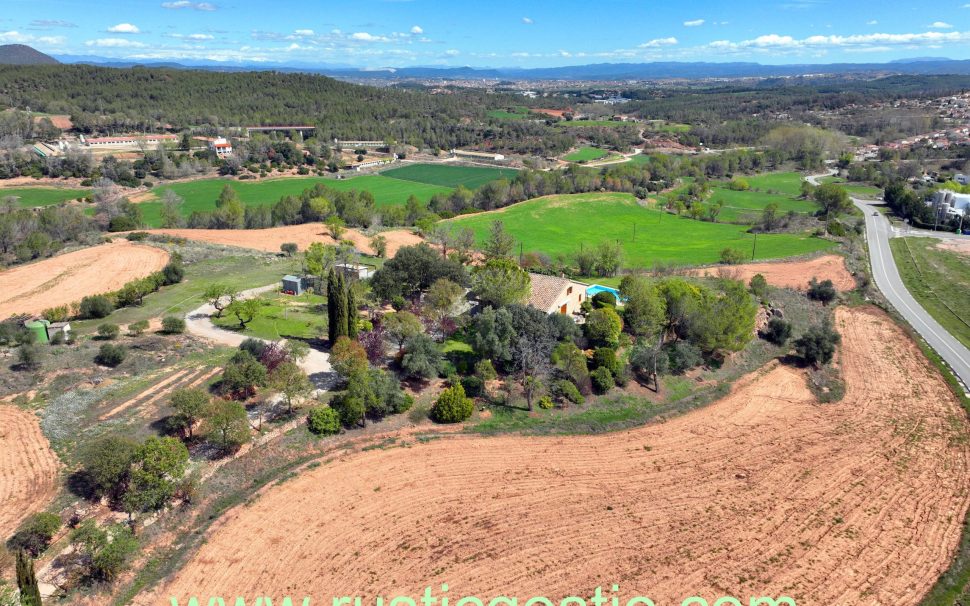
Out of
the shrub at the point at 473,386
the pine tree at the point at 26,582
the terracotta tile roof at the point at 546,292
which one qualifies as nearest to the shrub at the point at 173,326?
the shrub at the point at 473,386

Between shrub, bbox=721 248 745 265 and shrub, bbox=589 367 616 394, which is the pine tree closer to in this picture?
shrub, bbox=589 367 616 394

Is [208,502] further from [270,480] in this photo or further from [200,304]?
[200,304]

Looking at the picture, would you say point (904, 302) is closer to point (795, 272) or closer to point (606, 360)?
point (795, 272)

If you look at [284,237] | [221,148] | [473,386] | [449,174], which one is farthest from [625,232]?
[221,148]

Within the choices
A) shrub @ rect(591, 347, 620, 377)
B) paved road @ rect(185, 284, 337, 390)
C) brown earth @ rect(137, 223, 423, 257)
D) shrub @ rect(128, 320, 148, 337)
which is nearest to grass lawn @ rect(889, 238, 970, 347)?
shrub @ rect(591, 347, 620, 377)

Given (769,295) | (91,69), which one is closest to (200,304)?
(769,295)

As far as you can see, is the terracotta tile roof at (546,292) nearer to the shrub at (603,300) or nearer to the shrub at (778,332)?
the shrub at (603,300)
